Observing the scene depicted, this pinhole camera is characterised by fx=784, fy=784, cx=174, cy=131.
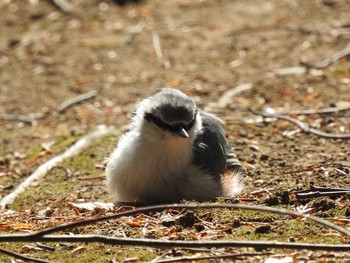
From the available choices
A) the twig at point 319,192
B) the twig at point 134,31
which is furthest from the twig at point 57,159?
the twig at point 134,31

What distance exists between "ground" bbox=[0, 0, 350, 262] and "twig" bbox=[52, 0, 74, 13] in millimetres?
121

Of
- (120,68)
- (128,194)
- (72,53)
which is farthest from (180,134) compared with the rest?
(72,53)

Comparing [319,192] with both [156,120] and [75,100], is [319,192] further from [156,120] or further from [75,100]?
[75,100]

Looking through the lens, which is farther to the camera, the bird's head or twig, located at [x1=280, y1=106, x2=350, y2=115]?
twig, located at [x1=280, y1=106, x2=350, y2=115]

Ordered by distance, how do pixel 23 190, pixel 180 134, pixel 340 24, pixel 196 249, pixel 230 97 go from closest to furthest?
pixel 196 249 → pixel 180 134 → pixel 23 190 → pixel 230 97 → pixel 340 24

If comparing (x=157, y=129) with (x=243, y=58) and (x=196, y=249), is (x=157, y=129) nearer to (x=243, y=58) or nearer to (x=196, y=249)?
(x=196, y=249)

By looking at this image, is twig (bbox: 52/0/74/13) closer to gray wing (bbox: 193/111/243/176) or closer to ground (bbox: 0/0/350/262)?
ground (bbox: 0/0/350/262)

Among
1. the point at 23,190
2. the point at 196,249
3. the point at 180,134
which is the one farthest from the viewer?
the point at 23,190

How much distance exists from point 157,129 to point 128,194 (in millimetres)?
575

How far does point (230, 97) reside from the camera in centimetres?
959

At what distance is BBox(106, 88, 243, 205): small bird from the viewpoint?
6.21 metres

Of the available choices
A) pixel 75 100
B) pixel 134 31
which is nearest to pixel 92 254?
pixel 75 100

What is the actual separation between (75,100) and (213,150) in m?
3.87

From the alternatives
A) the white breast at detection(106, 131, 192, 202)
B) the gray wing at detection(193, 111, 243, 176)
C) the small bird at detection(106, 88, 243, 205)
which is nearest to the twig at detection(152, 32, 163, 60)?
the gray wing at detection(193, 111, 243, 176)
